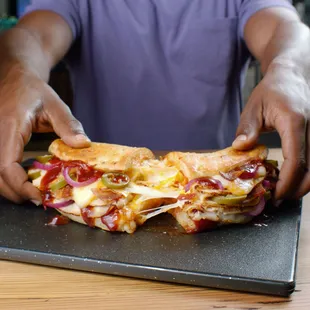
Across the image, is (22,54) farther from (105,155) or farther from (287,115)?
(287,115)

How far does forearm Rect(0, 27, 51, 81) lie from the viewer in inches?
66.4

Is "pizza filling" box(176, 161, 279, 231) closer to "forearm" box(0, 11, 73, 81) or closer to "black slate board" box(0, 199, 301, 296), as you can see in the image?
"black slate board" box(0, 199, 301, 296)

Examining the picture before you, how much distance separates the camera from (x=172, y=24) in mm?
2234

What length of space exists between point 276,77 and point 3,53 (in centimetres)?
87

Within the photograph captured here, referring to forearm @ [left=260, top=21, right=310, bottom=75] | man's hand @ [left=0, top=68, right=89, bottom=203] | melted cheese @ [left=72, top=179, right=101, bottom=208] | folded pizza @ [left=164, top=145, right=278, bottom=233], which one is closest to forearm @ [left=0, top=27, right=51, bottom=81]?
man's hand @ [left=0, top=68, right=89, bottom=203]

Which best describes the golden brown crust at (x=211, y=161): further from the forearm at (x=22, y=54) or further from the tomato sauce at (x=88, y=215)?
the forearm at (x=22, y=54)

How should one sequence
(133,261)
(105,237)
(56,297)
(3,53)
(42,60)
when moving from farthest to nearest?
1. (42,60)
2. (3,53)
3. (105,237)
4. (133,261)
5. (56,297)

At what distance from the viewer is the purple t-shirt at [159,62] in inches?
87.7

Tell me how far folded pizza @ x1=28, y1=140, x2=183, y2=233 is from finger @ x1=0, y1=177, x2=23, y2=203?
0.07 meters

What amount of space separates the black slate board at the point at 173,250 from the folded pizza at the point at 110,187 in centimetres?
3

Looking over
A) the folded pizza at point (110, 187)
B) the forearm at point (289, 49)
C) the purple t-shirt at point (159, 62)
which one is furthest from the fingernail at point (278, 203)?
the purple t-shirt at point (159, 62)

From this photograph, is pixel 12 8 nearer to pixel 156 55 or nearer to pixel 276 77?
pixel 156 55

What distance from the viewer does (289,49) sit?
170 centimetres

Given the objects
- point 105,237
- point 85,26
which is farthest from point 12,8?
point 105,237
